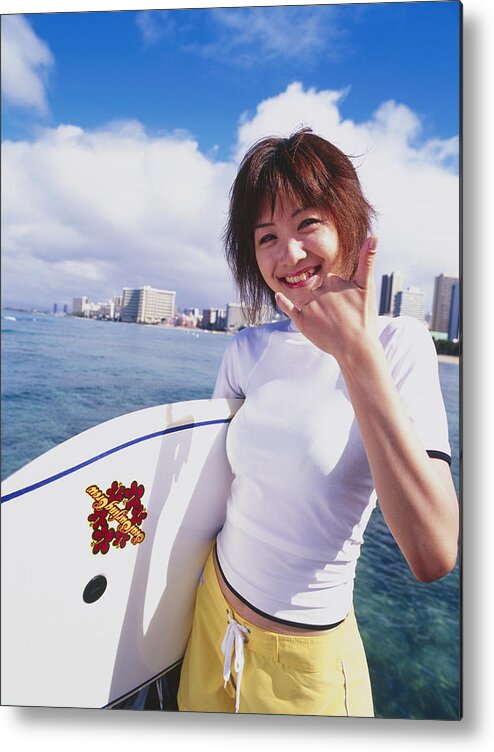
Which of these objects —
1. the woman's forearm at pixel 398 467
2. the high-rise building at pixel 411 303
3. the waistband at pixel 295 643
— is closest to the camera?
the woman's forearm at pixel 398 467

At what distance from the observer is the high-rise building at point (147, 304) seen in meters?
1.33

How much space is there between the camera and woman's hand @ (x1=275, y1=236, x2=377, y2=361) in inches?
40.4

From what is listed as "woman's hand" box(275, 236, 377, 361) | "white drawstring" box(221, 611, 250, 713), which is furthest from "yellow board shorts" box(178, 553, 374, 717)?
"woman's hand" box(275, 236, 377, 361)

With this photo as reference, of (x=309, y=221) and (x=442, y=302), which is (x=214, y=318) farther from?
(x=442, y=302)

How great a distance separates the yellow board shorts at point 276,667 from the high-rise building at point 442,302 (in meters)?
0.62

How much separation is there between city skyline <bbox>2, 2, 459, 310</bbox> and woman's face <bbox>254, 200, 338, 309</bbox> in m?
0.16

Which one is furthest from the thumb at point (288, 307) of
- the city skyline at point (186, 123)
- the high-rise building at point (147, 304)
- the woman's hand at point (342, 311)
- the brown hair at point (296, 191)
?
the high-rise building at point (147, 304)

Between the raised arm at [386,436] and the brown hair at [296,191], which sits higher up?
the brown hair at [296,191]

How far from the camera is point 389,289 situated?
1.21 metres

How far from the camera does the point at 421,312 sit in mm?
1197

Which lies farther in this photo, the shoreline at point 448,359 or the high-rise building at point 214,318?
the high-rise building at point 214,318

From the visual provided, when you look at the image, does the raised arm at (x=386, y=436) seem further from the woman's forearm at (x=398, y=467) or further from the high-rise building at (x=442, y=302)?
the high-rise building at (x=442, y=302)

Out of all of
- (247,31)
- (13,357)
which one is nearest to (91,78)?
(247,31)

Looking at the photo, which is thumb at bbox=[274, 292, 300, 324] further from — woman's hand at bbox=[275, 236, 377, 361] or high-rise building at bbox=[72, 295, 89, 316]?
high-rise building at bbox=[72, 295, 89, 316]
